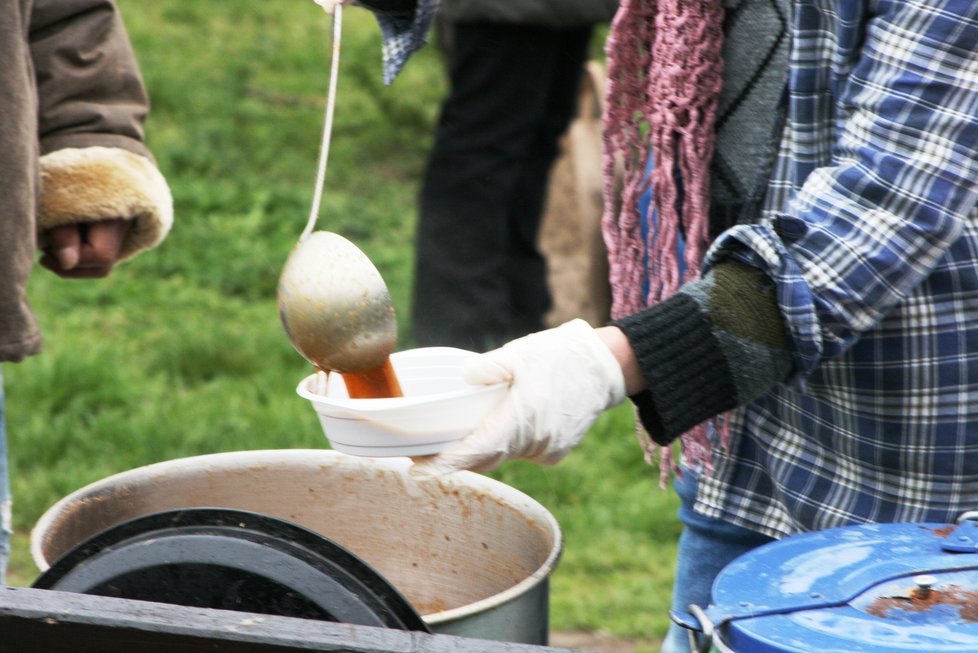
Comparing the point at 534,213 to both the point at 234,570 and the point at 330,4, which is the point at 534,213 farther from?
the point at 234,570

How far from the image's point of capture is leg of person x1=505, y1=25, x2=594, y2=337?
450 cm

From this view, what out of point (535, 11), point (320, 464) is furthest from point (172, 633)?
point (535, 11)

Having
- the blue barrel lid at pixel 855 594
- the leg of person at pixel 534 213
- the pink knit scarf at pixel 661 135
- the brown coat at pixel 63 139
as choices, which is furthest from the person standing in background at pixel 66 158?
the leg of person at pixel 534 213

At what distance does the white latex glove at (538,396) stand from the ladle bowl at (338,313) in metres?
0.14

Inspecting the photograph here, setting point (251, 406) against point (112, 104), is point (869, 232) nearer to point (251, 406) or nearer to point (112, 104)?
point (112, 104)

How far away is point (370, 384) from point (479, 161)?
2.78m

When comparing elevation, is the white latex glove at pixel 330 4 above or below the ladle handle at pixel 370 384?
above

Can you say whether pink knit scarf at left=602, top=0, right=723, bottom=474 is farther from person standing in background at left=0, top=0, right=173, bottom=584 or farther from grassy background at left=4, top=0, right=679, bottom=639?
grassy background at left=4, top=0, right=679, bottom=639

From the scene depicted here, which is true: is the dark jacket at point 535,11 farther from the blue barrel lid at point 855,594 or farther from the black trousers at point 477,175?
the blue barrel lid at point 855,594

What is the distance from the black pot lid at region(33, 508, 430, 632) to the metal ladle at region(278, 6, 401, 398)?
0.69ft

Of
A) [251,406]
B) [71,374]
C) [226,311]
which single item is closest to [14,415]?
[71,374]

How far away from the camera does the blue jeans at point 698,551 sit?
184 cm

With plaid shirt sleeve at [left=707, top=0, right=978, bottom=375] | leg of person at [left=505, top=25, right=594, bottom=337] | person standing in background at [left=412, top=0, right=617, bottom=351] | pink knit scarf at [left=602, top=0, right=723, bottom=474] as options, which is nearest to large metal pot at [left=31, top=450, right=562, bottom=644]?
pink knit scarf at [left=602, top=0, right=723, bottom=474]

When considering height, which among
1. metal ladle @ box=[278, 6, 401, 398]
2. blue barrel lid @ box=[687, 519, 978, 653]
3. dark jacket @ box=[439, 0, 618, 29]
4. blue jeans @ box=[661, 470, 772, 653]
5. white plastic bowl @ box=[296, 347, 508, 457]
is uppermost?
dark jacket @ box=[439, 0, 618, 29]
